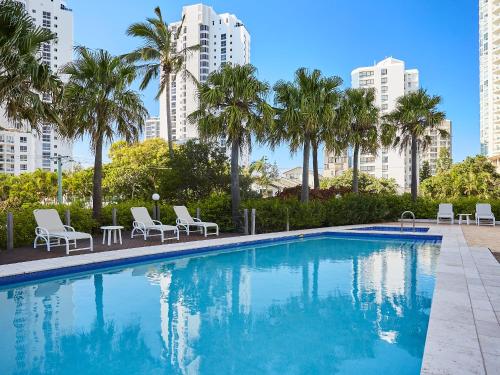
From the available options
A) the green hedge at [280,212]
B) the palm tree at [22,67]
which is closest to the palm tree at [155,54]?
the green hedge at [280,212]

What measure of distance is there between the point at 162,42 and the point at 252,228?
39.7 feet

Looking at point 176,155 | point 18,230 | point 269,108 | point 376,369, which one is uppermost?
point 269,108

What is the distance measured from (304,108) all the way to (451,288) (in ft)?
36.5

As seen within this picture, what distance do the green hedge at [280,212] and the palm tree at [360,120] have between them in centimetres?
163

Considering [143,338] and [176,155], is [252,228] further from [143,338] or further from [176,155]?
[143,338]

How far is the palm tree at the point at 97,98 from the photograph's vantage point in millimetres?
13102

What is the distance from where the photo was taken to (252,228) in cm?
1491

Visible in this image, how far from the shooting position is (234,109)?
48.1 ft

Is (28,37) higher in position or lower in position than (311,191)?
higher

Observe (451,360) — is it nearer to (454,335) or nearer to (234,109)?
(454,335)

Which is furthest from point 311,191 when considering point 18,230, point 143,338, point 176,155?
point 143,338

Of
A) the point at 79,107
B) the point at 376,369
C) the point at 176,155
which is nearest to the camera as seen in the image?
the point at 376,369

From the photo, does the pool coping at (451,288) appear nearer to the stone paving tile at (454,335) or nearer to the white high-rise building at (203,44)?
the stone paving tile at (454,335)

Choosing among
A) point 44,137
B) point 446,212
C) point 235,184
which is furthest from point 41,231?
point 44,137
